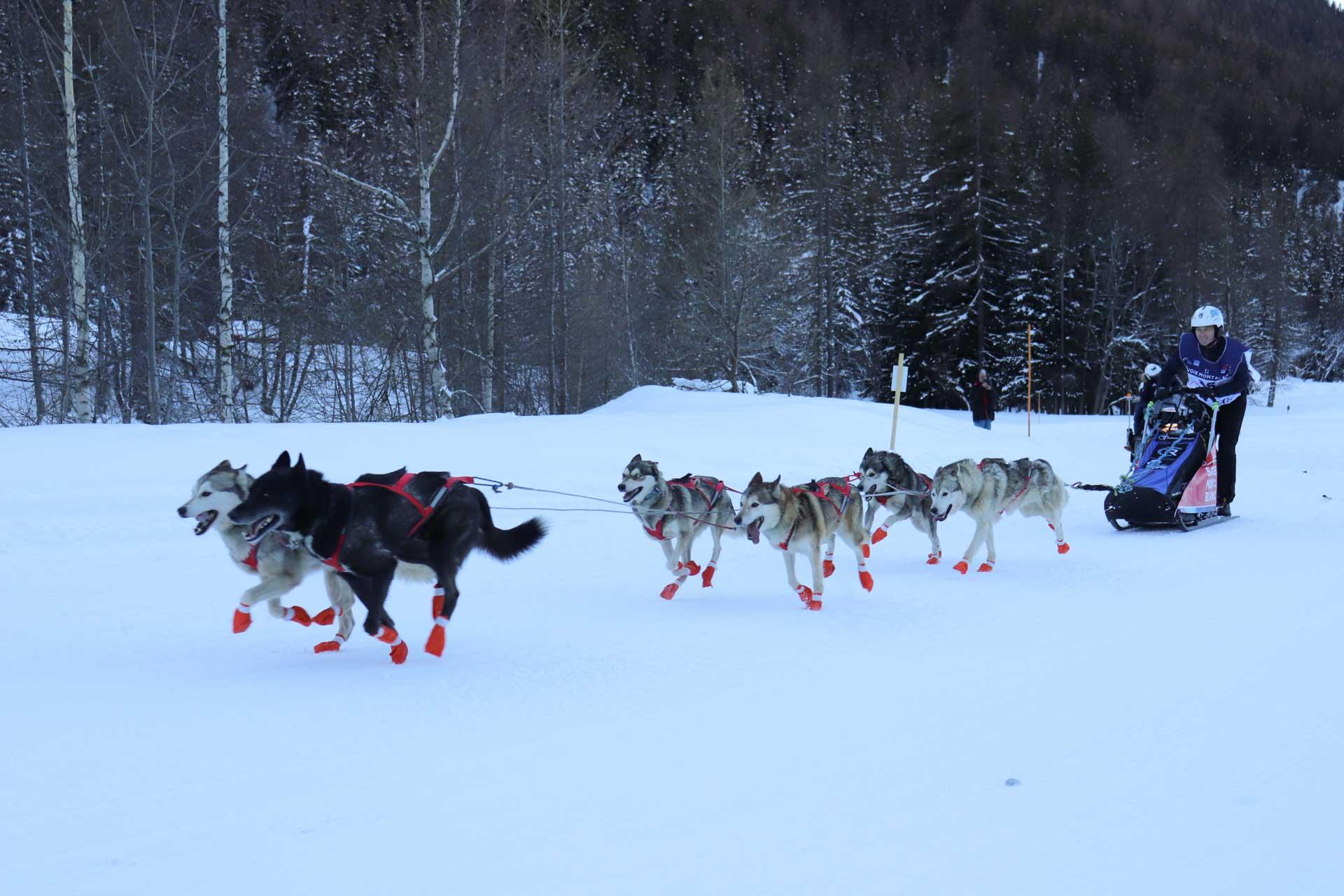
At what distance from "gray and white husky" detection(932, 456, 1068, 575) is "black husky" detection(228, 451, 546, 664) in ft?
10.9

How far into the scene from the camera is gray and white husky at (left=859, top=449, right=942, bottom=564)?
6.87 metres

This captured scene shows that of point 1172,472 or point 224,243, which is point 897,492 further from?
point 224,243

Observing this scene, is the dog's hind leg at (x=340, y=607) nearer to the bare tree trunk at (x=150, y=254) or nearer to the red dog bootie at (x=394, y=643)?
the red dog bootie at (x=394, y=643)

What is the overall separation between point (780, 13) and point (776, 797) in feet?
163

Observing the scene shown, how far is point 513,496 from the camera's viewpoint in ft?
28.7

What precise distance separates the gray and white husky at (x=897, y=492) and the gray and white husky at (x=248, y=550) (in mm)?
3840

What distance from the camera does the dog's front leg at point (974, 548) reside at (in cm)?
630

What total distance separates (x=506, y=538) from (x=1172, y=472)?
563cm

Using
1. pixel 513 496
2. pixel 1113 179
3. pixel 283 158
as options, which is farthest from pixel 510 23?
pixel 1113 179

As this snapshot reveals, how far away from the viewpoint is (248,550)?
4.25 metres

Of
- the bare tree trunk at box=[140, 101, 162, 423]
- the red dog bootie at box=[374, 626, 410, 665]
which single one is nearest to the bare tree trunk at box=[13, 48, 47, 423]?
the bare tree trunk at box=[140, 101, 162, 423]

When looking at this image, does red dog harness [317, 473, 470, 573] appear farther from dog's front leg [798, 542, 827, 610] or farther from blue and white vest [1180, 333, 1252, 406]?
blue and white vest [1180, 333, 1252, 406]

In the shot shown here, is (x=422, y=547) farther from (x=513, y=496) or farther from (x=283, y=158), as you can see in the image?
(x=283, y=158)

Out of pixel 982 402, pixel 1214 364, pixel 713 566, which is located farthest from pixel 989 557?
pixel 982 402
